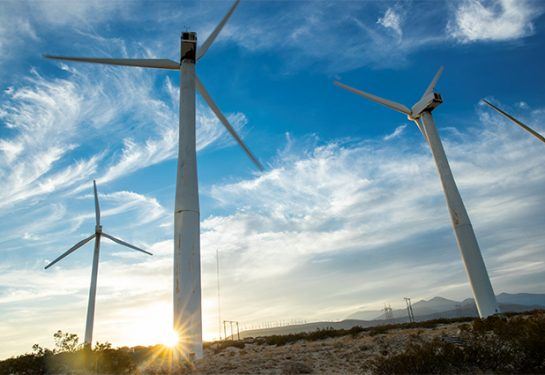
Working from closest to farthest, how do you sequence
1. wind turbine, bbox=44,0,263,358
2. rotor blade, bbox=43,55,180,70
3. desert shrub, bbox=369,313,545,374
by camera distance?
1. desert shrub, bbox=369,313,545,374
2. wind turbine, bbox=44,0,263,358
3. rotor blade, bbox=43,55,180,70

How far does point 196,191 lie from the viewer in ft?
59.2

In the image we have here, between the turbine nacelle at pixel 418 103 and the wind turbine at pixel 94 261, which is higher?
the turbine nacelle at pixel 418 103

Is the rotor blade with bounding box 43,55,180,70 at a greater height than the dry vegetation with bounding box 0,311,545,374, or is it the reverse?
the rotor blade with bounding box 43,55,180,70

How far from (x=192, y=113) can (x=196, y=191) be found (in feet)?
16.4

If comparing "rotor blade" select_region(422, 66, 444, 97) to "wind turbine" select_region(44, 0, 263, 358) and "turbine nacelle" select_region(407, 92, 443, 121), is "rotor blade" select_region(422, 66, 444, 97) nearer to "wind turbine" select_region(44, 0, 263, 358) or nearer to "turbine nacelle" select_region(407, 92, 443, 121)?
"turbine nacelle" select_region(407, 92, 443, 121)

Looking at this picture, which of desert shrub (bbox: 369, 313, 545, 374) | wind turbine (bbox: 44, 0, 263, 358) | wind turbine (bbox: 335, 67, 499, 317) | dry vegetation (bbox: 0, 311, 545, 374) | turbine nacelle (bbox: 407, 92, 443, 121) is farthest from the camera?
turbine nacelle (bbox: 407, 92, 443, 121)

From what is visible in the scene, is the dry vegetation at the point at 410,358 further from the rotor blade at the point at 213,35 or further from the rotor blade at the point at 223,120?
the rotor blade at the point at 213,35

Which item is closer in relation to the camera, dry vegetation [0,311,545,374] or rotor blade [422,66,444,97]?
dry vegetation [0,311,545,374]

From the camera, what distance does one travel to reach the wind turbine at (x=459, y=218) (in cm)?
2564

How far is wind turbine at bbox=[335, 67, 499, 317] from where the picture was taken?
25.6m

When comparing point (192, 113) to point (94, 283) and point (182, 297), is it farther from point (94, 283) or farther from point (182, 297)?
point (94, 283)

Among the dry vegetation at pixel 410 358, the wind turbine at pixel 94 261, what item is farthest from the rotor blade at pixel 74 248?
the dry vegetation at pixel 410 358

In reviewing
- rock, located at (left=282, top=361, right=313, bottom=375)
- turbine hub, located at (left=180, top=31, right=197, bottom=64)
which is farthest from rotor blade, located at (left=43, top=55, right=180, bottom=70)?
rock, located at (left=282, top=361, right=313, bottom=375)

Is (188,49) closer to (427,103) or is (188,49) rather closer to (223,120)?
(223,120)
